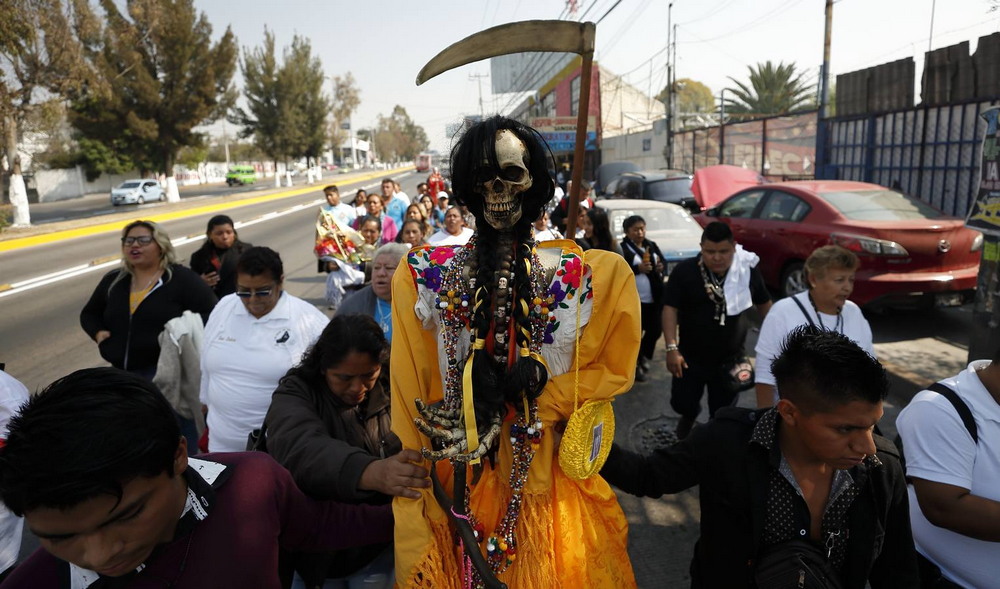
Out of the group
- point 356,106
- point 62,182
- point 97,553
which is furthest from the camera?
point 356,106

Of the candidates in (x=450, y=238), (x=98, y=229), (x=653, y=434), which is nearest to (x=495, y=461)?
(x=653, y=434)

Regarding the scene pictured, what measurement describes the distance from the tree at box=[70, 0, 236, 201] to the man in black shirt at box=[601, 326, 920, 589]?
3206 centimetres

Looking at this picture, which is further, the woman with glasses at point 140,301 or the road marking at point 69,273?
the road marking at point 69,273

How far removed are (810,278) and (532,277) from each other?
200 centimetres

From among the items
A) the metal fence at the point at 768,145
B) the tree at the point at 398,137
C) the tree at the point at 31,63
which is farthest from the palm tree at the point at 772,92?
the tree at the point at 398,137

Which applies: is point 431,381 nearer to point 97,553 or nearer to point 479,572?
point 479,572

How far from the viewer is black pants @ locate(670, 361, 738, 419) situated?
3.82 m

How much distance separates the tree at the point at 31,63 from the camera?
1803 cm

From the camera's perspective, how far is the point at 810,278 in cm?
294

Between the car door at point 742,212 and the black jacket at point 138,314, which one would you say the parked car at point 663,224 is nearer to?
the car door at point 742,212

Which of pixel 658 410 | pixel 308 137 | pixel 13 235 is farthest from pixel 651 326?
pixel 308 137

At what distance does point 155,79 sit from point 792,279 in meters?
32.3

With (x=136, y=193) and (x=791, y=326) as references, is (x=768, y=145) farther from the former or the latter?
(x=136, y=193)

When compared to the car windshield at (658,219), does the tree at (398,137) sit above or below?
above
